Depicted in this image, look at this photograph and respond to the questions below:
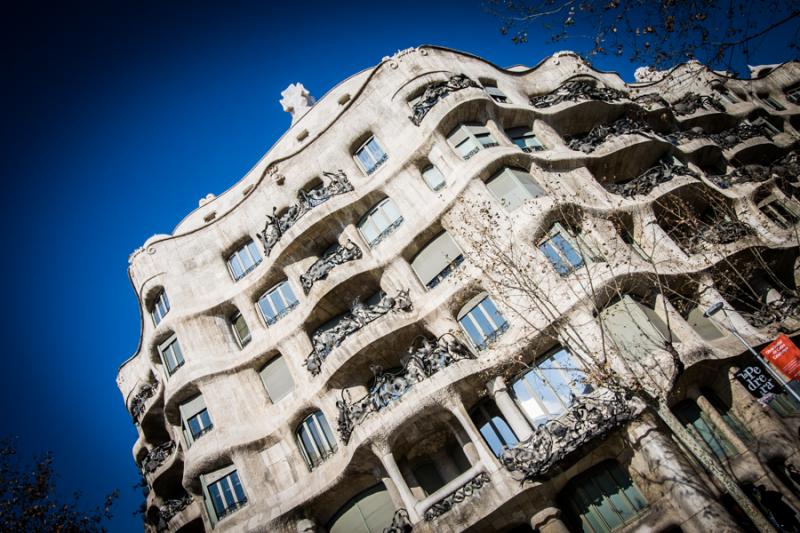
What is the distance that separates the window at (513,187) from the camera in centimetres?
1579

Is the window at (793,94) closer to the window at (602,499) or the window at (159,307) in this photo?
the window at (602,499)

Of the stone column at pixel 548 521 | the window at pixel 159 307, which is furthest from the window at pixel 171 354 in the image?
the stone column at pixel 548 521

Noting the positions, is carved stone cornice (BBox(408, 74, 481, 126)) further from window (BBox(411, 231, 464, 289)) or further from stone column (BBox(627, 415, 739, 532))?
stone column (BBox(627, 415, 739, 532))

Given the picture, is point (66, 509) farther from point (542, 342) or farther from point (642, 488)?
point (642, 488)

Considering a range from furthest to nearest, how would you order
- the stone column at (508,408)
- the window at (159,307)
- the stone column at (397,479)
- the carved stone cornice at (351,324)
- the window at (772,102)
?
the window at (772,102), the window at (159,307), the carved stone cornice at (351,324), the stone column at (508,408), the stone column at (397,479)

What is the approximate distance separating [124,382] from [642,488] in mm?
24529

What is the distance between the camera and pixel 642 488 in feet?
38.4

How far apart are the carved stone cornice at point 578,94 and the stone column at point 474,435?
46.3ft

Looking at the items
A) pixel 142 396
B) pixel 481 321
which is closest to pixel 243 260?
pixel 142 396

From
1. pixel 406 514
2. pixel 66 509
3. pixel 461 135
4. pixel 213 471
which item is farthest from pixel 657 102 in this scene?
pixel 66 509

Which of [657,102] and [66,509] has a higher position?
[657,102]

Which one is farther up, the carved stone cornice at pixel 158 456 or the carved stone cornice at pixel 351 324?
the carved stone cornice at pixel 158 456

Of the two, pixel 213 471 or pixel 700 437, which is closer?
pixel 700 437

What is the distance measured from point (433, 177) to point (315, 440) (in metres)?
10.7
